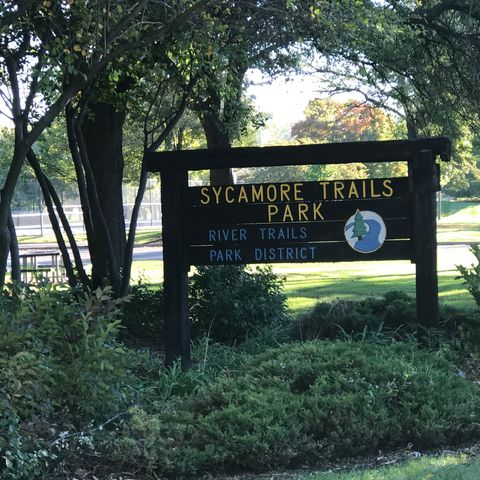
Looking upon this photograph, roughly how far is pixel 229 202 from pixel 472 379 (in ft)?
9.45

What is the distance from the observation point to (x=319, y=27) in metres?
8.43

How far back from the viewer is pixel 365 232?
7.11 meters

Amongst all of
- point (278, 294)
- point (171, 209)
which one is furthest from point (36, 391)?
point (278, 294)

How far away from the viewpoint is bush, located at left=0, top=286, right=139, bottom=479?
429cm

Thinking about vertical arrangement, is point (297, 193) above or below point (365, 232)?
above

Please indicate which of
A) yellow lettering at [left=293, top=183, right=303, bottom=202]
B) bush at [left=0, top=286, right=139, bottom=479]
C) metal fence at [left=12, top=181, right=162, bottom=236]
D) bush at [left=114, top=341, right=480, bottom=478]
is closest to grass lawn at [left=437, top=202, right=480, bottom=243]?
metal fence at [left=12, top=181, right=162, bottom=236]

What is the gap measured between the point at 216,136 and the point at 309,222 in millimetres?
6505

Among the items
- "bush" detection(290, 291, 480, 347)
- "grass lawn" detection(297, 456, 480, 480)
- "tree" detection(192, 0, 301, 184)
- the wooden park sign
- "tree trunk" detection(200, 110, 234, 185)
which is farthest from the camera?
"tree trunk" detection(200, 110, 234, 185)

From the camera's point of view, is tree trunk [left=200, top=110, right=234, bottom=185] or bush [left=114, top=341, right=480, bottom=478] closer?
bush [left=114, top=341, right=480, bottom=478]

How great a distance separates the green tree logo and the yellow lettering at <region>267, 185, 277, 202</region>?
2.77 feet

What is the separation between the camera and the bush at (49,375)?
169 inches

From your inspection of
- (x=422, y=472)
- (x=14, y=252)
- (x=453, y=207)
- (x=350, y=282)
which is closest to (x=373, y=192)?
(x=422, y=472)

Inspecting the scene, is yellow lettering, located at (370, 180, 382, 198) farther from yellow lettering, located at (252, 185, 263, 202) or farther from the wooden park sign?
yellow lettering, located at (252, 185, 263, 202)

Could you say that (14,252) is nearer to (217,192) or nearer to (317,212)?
(217,192)
